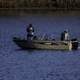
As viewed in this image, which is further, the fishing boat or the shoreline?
the shoreline

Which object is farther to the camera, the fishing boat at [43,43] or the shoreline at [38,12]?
the shoreline at [38,12]

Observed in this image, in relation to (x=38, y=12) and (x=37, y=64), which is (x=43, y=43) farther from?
(x=38, y=12)

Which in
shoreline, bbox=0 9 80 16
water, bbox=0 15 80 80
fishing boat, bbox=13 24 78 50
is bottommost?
water, bbox=0 15 80 80

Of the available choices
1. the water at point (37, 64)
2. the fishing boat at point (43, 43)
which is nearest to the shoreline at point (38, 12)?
the water at point (37, 64)

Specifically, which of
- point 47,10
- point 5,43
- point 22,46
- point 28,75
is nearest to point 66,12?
point 47,10

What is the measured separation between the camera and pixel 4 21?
11856 centimetres

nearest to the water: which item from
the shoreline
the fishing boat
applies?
the fishing boat

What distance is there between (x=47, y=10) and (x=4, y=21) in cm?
2562

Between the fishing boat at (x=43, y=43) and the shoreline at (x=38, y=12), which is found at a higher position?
the shoreline at (x=38, y=12)

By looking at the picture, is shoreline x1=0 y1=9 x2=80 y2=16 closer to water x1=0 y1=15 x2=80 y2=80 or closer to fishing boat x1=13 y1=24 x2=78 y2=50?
water x1=0 y1=15 x2=80 y2=80

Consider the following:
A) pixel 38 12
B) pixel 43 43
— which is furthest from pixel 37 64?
pixel 38 12

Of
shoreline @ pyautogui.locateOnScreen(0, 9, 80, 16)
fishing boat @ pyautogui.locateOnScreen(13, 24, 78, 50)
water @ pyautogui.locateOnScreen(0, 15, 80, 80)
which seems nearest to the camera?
water @ pyautogui.locateOnScreen(0, 15, 80, 80)

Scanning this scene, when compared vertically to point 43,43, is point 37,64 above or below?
below

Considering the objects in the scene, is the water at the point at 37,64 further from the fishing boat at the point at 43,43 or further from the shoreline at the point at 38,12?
the shoreline at the point at 38,12
